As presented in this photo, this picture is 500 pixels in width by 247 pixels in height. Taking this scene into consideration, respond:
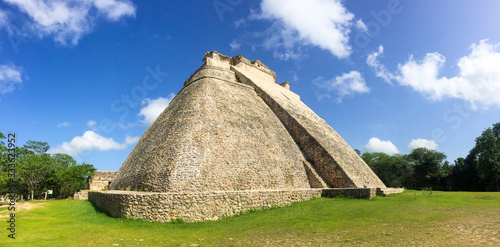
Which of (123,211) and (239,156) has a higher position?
(239,156)

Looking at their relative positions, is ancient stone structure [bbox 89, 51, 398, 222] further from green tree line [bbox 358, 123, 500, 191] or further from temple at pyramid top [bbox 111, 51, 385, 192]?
green tree line [bbox 358, 123, 500, 191]

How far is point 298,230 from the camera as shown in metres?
7.66

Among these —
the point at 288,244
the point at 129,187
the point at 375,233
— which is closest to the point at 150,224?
the point at 129,187

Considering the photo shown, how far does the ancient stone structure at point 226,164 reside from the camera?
10133 millimetres

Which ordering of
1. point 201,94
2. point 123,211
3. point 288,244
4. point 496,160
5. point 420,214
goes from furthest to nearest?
1. point 496,160
2. point 201,94
3. point 123,211
4. point 420,214
5. point 288,244

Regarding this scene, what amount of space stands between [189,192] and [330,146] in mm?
10389

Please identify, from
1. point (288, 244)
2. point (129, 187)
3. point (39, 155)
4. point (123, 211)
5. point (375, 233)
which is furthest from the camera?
point (39, 155)

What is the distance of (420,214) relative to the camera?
9141 mm

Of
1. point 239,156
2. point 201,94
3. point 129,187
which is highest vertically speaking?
point 201,94

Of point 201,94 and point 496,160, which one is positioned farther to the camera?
point 496,160

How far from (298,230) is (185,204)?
14.5 feet

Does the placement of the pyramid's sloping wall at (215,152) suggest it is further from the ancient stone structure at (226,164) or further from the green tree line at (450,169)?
the green tree line at (450,169)

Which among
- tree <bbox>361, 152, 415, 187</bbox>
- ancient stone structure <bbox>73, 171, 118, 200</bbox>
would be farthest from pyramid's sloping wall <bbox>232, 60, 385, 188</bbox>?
tree <bbox>361, 152, 415, 187</bbox>

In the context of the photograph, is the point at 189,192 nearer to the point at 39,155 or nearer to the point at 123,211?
the point at 123,211
